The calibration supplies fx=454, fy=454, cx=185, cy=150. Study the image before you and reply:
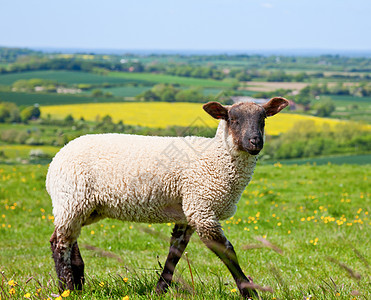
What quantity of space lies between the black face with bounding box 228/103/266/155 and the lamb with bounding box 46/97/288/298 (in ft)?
0.05

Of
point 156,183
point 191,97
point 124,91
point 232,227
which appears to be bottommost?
point 124,91

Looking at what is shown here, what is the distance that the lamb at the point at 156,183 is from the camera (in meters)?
5.02

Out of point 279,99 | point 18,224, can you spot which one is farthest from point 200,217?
point 18,224

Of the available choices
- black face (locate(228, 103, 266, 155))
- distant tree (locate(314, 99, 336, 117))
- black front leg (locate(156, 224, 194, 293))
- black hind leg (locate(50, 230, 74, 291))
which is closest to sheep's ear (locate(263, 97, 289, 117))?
black face (locate(228, 103, 266, 155))

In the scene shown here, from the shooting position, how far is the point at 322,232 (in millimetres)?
9047

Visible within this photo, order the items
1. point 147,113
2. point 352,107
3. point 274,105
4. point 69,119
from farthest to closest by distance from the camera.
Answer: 1. point 352,107
2. point 69,119
3. point 147,113
4. point 274,105

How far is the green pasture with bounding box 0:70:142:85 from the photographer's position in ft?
189

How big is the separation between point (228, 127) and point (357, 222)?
6.07m

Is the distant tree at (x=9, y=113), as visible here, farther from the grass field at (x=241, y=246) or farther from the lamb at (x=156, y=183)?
the lamb at (x=156, y=183)

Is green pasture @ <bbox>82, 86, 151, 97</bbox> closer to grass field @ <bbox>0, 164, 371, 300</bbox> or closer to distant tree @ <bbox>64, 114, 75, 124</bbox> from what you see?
distant tree @ <bbox>64, 114, 75, 124</bbox>

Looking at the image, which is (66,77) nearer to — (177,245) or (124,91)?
(124,91)

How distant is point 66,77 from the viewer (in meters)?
60.2

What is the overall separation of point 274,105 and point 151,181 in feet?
5.34

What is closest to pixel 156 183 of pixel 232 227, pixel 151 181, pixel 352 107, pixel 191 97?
pixel 151 181
